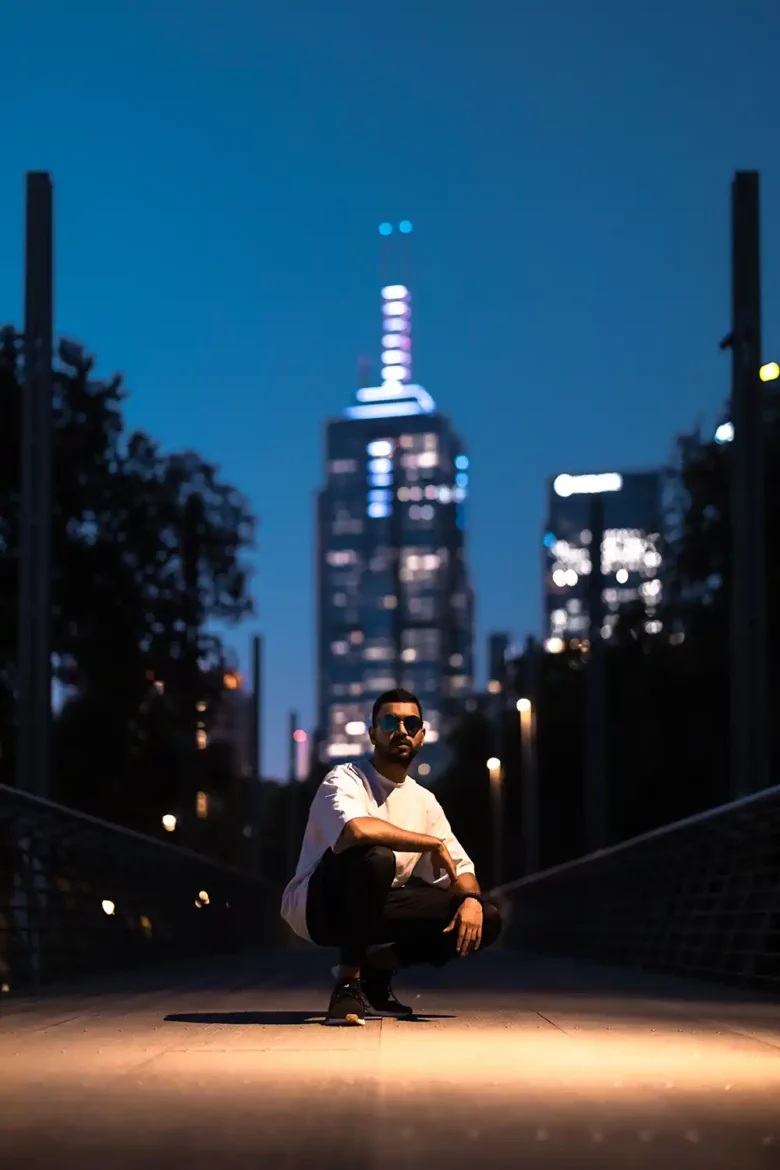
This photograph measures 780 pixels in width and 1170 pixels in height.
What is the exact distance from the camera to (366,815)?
903cm

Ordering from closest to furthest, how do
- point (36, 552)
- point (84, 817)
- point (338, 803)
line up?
point (338, 803) → point (84, 817) → point (36, 552)

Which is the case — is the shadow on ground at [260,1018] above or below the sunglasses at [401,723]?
below

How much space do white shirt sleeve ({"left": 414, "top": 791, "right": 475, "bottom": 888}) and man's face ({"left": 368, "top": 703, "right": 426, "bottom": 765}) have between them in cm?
25

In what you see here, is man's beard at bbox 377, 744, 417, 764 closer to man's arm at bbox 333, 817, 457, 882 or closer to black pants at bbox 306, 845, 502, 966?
man's arm at bbox 333, 817, 457, 882

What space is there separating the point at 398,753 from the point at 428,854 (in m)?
0.47

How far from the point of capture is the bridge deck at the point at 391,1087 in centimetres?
539

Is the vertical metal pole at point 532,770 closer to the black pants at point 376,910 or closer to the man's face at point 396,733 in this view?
the black pants at point 376,910

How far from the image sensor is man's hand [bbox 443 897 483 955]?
9.07 meters

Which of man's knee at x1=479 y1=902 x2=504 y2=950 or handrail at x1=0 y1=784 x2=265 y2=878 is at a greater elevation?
handrail at x1=0 y1=784 x2=265 y2=878

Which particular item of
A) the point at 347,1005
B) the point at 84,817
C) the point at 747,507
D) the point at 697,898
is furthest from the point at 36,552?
the point at 347,1005

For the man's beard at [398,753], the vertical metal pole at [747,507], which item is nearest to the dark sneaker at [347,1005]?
the man's beard at [398,753]

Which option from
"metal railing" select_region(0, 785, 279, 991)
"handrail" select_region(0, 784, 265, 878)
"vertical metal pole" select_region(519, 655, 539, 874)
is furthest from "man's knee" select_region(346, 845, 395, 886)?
"vertical metal pole" select_region(519, 655, 539, 874)

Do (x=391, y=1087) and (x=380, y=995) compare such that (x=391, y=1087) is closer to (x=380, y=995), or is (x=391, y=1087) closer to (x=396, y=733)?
(x=396, y=733)

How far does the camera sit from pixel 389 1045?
8477 mm
